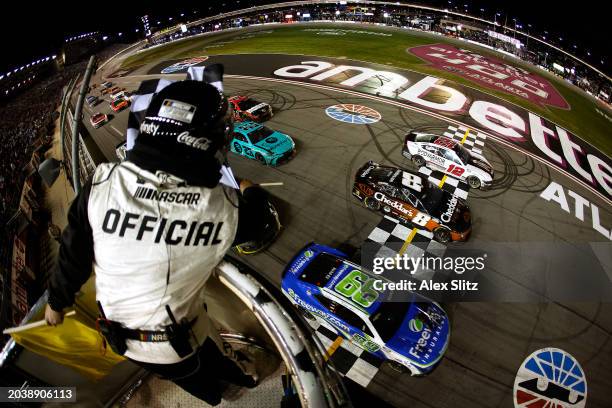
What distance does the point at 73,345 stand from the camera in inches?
101

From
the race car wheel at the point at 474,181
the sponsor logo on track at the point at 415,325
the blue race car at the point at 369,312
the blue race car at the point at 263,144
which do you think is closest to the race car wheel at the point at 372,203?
the blue race car at the point at 369,312

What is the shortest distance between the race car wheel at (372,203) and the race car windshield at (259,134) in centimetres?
417

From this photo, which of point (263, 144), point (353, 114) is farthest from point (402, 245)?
point (353, 114)

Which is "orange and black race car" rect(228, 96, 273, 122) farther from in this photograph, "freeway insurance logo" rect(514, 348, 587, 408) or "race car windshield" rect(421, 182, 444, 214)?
"freeway insurance logo" rect(514, 348, 587, 408)

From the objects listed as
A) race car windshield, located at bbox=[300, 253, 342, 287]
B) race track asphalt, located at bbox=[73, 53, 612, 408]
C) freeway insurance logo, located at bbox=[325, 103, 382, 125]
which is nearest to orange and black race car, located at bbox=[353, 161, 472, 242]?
race track asphalt, located at bbox=[73, 53, 612, 408]

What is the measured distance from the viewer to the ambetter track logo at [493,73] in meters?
15.8

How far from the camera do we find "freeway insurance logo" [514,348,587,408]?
593cm

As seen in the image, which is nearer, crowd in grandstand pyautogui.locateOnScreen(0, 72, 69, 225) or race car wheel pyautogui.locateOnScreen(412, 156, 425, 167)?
crowd in grandstand pyautogui.locateOnScreen(0, 72, 69, 225)

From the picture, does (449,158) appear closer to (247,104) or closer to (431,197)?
(431,197)

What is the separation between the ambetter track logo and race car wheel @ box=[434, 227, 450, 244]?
11.1 metres

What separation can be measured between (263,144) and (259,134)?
0.51 metres

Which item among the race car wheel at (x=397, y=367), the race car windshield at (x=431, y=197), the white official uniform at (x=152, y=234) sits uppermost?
the white official uniform at (x=152, y=234)

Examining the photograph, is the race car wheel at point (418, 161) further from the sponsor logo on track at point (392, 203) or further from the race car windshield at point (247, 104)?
the race car windshield at point (247, 104)

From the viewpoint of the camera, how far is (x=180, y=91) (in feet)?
5.56
